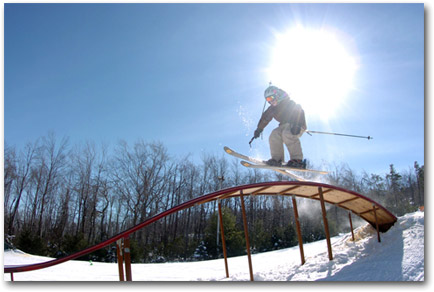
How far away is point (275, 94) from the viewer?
14.9 ft

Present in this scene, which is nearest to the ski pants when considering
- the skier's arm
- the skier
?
the skier

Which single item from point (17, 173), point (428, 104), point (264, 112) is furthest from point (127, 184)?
point (428, 104)

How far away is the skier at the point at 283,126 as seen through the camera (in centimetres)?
455

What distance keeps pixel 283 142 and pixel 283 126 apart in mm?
283

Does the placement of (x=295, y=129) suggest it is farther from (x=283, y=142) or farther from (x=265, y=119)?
(x=265, y=119)

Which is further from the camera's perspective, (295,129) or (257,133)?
(257,133)

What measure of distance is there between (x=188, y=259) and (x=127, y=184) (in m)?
6.65

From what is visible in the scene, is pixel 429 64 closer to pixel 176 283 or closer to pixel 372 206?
pixel 372 206

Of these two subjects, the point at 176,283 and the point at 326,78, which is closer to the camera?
the point at 176,283

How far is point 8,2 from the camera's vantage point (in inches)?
151

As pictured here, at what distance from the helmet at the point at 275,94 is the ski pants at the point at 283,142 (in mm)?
407

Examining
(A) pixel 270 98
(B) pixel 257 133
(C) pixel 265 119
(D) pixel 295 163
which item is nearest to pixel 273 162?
(D) pixel 295 163

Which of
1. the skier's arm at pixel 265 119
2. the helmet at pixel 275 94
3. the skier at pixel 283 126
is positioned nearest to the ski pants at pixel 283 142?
the skier at pixel 283 126

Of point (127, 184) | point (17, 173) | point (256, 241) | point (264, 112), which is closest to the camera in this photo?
point (264, 112)
